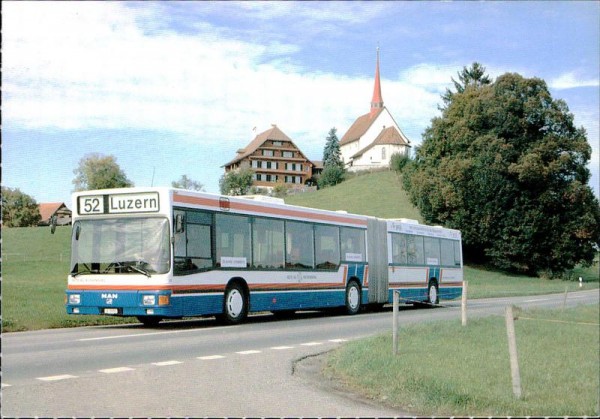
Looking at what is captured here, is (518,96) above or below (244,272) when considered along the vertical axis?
above

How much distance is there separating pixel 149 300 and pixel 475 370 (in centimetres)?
856

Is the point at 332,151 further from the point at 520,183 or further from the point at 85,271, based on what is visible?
the point at 85,271

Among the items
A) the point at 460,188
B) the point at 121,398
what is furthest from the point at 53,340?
the point at 460,188

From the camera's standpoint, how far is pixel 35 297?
24750 millimetres

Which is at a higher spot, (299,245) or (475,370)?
(299,245)

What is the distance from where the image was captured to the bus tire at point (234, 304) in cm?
1870

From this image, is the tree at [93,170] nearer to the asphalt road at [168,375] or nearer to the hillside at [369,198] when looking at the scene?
the hillside at [369,198]

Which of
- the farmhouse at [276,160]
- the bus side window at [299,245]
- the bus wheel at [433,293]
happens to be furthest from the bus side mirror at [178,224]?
the farmhouse at [276,160]

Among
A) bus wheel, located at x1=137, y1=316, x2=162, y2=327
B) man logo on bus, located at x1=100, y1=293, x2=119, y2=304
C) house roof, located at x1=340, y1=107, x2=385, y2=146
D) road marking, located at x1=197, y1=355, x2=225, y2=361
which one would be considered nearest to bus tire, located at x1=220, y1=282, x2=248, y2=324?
bus wheel, located at x1=137, y1=316, x2=162, y2=327

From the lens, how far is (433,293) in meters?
30.2

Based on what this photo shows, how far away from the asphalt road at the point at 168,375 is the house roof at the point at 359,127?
148949 millimetres

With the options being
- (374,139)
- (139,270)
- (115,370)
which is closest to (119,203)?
(139,270)

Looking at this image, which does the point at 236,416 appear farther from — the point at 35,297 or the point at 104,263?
the point at 35,297

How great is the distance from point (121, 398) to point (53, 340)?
7.21 m
